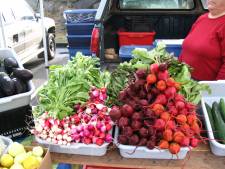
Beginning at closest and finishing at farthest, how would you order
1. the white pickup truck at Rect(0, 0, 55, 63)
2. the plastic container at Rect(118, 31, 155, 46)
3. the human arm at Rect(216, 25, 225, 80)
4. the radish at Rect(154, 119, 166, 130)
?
the radish at Rect(154, 119, 166, 130) → the human arm at Rect(216, 25, 225, 80) → the plastic container at Rect(118, 31, 155, 46) → the white pickup truck at Rect(0, 0, 55, 63)

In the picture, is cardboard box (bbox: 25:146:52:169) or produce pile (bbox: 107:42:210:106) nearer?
cardboard box (bbox: 25:146:52:169)

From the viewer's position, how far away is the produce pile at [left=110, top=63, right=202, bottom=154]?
1.65 meters

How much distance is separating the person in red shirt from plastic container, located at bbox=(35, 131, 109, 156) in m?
1.28

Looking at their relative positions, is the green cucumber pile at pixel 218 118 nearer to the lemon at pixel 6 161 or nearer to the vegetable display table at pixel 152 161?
the vegetable display table at pixel 152 161

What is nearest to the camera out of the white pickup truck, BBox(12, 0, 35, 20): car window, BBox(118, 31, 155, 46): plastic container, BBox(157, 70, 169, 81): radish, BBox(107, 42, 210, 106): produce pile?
BBox(157, 70, 169, 81): radish

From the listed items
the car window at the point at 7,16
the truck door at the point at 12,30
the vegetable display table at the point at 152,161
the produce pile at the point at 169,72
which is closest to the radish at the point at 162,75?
the produce pile at the point at 169,72

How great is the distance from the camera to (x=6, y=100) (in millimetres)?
1931

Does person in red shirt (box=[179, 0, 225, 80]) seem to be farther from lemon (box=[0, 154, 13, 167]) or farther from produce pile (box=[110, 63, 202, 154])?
lemon (box=[0, 154, 13, 167])

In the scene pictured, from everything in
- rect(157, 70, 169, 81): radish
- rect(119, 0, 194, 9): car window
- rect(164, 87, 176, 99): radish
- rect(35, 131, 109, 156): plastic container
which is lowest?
rect(35, 131, 109, 156): plastic container

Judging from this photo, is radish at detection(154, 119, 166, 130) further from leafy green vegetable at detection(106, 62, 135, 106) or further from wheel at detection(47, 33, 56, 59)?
wheel at detection(47, 33, 56, 59)

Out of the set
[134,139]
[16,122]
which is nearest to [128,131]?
[134,139]

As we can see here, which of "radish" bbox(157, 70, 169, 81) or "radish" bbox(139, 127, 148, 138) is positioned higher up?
"radish" bbox(157, 70, 169, 81)

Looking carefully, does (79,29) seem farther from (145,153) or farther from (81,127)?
(145,153)

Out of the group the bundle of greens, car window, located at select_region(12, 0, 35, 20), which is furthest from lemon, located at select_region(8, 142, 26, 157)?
car window, located at select_region(12, 0, 35, 20)
